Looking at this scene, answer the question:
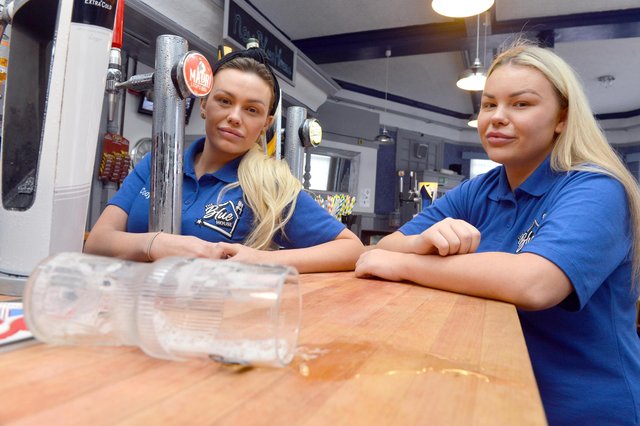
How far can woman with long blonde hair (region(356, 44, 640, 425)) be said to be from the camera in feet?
2.77

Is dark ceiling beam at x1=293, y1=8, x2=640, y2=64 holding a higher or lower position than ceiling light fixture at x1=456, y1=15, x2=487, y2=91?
higher

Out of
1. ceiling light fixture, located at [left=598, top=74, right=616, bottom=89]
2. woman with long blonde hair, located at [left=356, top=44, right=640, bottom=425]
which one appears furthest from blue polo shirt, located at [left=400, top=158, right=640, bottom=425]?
ceiling light fixture, located at [left=598, top=74, right=616, bottom=89]

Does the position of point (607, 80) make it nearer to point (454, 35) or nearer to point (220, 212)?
point (454, 35)

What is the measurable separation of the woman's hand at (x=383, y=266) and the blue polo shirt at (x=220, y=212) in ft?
0.90

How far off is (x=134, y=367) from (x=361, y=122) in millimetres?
7790

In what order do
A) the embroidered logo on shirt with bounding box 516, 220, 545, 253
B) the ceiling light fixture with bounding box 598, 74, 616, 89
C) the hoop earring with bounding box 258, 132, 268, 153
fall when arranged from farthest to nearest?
the ceiling light fixture with bounding box 598, 74, 616, 89, the hoop earring with bounding box 258, 132, 268, 153, the embroidered logo on shirt with bounding box 516, 220, 545, 253

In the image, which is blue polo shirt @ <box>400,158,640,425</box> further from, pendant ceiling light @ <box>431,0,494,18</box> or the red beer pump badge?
pendant ceiling light @ <box>431,0,494,18</box>

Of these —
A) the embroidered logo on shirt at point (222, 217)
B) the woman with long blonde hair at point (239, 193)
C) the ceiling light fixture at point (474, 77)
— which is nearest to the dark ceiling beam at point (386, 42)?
the ceiling light fixture at point (474, 77)

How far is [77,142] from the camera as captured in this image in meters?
0.70

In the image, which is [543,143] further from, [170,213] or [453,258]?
[170,213]

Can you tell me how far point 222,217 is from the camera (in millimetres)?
1293

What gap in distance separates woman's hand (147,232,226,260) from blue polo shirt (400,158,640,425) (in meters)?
0.60

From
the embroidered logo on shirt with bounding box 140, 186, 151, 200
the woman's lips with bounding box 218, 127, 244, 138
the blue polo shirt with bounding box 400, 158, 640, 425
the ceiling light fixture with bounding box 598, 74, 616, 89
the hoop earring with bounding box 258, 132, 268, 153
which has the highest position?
the ceiling light fixture with bounding box 598, 74, 616, 89

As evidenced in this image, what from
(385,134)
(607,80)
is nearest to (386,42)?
(385,134)
